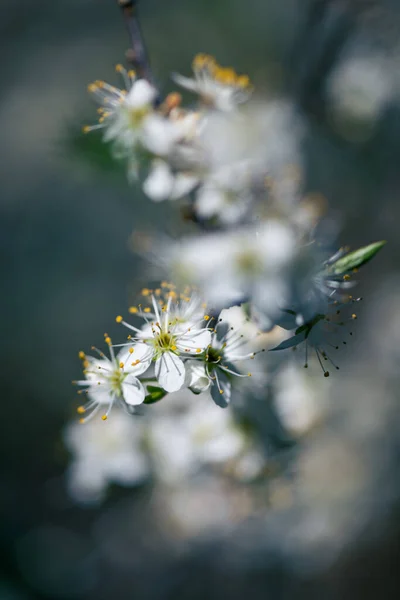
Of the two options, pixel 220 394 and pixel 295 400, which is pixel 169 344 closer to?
pixel 220 394

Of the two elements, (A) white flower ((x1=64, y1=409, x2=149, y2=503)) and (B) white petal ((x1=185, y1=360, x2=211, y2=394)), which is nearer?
(B) white petal ((x1=185, y1=360, x2=211, y2=394))

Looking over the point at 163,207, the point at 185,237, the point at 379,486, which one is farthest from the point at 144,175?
the point at 163,207

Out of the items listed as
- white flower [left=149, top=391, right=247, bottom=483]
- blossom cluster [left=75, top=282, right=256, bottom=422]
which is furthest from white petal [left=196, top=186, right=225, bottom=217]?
white flower [left=149, top=391, right=247, bottom=483]

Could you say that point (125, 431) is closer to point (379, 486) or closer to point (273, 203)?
point (273, 203)

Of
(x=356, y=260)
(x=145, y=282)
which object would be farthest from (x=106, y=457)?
(x=356, y=260)

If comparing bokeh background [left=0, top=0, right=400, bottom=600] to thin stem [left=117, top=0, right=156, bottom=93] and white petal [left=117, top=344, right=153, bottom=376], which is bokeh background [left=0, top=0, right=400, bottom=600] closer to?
thin stem [left=117, top=0, right=156, bottom=93]

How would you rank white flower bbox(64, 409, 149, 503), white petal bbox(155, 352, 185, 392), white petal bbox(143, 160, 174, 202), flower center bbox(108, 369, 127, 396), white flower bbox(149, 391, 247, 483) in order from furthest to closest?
white flower bbox(64, 409, 149, 503)
white flower bbox(149, 391, 247, 483)
white petal bbox(143, 160, 174, 202)
flower center bbox(108, 369, 127, 396)
white petal bbox(155, 352, 185, 392)

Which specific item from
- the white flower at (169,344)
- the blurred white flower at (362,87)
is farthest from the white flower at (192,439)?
the blurred white flower at (362,87)
